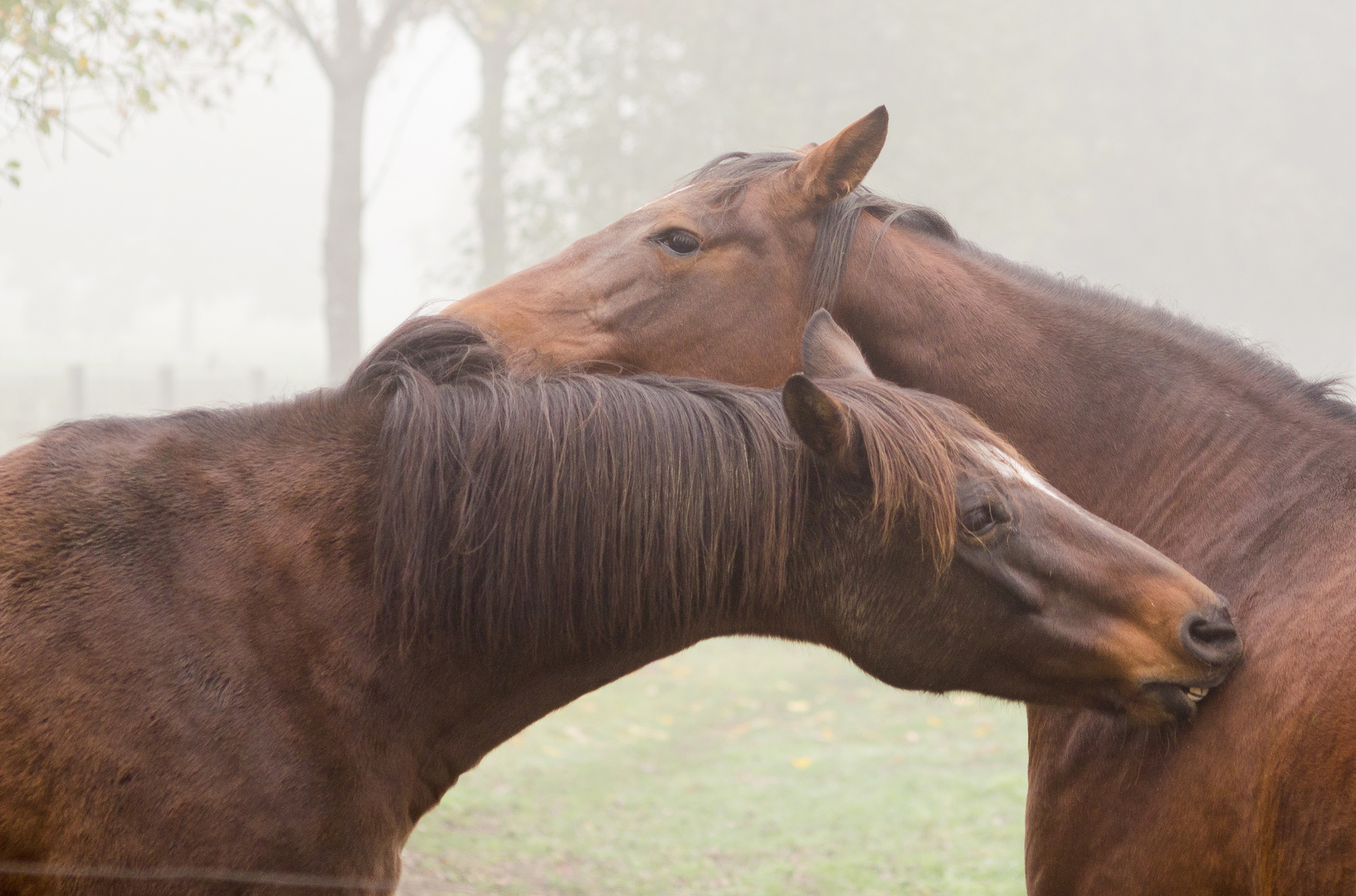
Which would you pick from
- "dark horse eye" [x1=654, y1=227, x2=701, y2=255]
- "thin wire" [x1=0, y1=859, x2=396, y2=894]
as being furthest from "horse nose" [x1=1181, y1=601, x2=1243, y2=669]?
"thin wire" [x1=0, y1=859, x2=396, y2=894]

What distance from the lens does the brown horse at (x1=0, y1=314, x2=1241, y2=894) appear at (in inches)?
77.9

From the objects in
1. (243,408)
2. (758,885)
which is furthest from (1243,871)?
(758,885)

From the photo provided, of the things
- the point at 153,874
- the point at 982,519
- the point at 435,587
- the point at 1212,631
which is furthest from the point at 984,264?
the point at 153,874

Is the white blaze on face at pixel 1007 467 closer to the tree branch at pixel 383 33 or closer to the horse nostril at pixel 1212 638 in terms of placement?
the horse nostril at pixel 1212 638

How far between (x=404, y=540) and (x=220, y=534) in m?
0.38

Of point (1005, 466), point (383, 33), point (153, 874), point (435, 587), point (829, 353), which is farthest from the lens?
point (383, 33)

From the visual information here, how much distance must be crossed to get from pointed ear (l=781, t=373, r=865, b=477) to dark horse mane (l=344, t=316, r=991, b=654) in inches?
2.2

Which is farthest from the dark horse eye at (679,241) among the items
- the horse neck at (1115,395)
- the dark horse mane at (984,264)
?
the horse neck at (1115,395)

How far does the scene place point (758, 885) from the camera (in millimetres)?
5664

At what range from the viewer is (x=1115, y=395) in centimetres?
282

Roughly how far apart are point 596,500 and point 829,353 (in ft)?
2.43

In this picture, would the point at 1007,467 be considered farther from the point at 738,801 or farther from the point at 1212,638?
the point at 738,801

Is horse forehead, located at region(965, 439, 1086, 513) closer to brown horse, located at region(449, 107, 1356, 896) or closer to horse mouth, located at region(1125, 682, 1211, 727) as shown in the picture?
horse mouth, located at region(1125, 682, 1211, 727)

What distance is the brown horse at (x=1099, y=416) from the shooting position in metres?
2.06
